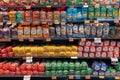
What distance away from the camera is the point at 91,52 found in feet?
12.0

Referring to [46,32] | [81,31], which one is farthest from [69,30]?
[46,32]

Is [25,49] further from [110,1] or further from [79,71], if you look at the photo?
[110,1]

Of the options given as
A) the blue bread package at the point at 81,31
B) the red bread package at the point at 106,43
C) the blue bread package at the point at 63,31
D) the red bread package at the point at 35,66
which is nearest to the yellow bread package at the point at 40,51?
the red bread package at the point at 35,66

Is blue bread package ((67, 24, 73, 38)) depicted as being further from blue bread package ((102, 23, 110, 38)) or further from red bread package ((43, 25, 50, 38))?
blue bread package ((102, 23, 110, 38))

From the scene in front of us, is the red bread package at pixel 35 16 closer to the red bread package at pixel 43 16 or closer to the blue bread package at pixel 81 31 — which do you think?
the red bread package at pixel 43 16

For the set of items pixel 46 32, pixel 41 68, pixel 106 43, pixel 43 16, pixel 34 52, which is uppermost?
pixel 43 16

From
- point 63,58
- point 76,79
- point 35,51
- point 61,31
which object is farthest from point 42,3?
point 76,79

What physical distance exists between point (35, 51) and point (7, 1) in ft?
3.60

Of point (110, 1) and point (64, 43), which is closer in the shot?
point (110, 1)

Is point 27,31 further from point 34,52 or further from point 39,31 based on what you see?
point 34,52

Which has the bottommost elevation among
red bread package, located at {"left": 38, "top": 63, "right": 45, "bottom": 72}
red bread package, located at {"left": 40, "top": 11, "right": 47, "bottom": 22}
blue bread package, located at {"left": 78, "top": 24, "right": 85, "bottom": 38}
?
red bread package, located at {"left": 38, "top": 63, "right": 45, "bottom": 72}

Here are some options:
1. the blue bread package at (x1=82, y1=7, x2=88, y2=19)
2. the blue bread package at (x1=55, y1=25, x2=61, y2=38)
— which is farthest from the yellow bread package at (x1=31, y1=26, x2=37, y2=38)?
the blue bread package at (x1=82, y1=7, x2=88, y2=19)

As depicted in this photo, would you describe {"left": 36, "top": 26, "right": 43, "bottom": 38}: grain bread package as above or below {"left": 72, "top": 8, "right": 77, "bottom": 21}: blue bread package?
below

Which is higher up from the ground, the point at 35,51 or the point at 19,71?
the point at 35,51
